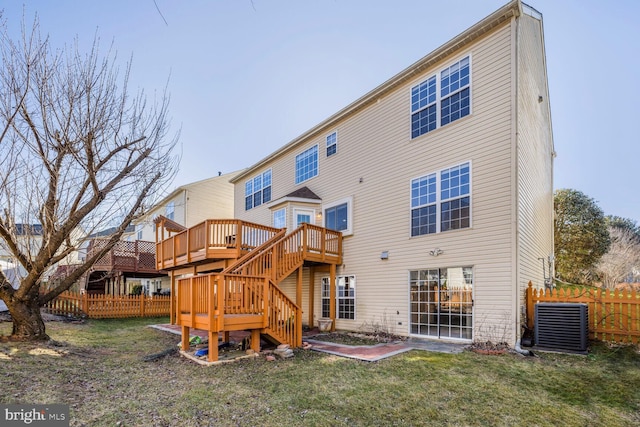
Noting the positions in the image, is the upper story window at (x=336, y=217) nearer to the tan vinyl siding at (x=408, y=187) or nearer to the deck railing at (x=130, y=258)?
the tan vinyl siding at (x=408, y=187)

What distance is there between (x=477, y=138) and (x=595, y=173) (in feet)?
147

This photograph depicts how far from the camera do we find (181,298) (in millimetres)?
8797

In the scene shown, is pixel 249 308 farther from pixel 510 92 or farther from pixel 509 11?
pixel 509 11

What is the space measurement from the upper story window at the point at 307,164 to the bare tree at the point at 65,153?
23.1 feet

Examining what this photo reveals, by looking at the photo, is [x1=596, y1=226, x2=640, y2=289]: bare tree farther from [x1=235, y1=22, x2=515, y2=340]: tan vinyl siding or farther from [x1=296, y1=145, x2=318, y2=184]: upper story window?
[x1=296, y1=145, x2=318, y2=184]: upper story window

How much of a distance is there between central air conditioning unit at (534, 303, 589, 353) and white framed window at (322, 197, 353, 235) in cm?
607

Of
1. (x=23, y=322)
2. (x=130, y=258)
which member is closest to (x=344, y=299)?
(x=23, y=322)

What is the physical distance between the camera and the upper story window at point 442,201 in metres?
9.43

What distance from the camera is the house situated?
8680mm

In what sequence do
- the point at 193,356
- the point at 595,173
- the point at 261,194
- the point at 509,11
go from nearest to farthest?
the point at 193,356, the point at 509,11, the point at 261,194, the point at 595,173

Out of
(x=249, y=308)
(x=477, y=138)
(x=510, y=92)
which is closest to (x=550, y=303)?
(x=477, y=138)

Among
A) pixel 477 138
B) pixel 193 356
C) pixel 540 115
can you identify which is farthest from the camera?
pixel 540 115
